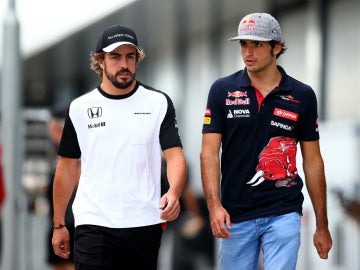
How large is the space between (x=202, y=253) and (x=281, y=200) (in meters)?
8.56

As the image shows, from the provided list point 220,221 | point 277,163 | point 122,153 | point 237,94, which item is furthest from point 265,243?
point 122,153

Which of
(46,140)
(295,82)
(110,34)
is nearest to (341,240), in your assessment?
(295,82)

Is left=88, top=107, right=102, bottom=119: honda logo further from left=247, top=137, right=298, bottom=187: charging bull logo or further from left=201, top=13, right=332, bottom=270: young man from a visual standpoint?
left=247, top=137, right=298, bottom=187: charging bull logo

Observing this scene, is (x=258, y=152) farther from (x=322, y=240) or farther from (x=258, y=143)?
(x=322, y=240)

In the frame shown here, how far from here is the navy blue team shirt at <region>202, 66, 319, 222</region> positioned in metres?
6.48

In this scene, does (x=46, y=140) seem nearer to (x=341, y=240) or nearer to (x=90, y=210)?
(x=341, y=240)

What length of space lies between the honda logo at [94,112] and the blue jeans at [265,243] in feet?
3.36

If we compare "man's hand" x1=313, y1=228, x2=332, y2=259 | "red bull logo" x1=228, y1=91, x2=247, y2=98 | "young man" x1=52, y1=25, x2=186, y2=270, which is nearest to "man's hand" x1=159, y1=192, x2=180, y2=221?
"young man" x1=52, y1=25, x2=186, y2=270

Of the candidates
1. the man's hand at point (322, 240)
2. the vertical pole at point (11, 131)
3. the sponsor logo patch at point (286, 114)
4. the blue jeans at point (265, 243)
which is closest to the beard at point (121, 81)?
the sponsor logo patch at point (286, 114)

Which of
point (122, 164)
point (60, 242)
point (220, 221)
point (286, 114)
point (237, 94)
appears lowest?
point (60, 242)

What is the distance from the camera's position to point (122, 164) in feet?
20.8

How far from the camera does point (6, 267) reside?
11.2m

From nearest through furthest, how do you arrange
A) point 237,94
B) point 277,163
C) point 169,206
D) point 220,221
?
point 169,206, point 220,221, point 277,163, point 237,94

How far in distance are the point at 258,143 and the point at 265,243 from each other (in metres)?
0.59
